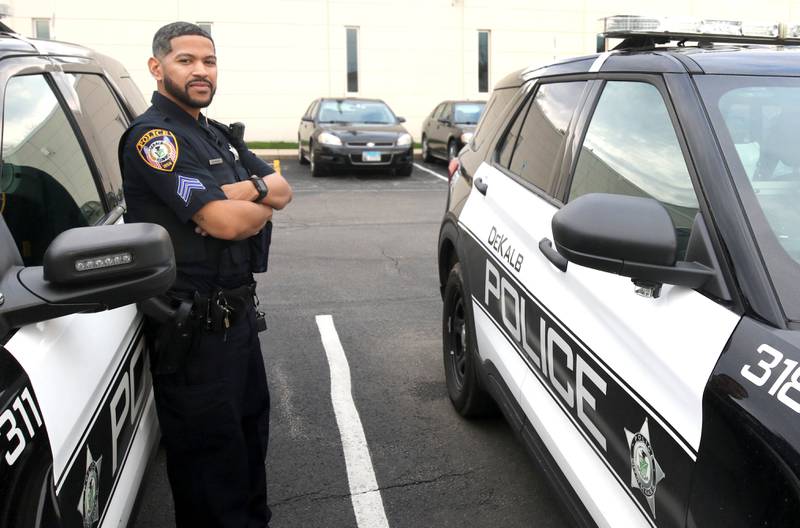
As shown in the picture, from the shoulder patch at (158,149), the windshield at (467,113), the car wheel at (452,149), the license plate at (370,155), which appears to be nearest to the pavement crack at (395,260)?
the shoulder patch at (158,149)

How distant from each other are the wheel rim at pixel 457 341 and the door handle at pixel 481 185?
0.56 meters

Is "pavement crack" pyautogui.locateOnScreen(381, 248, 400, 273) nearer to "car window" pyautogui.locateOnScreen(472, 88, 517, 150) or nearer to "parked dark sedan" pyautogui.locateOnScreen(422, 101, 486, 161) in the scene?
"car window" pyautogui.locateOnScreen(472, 88, 517, 150)

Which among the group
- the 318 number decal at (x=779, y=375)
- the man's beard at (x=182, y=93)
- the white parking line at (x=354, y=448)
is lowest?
the white parking line at (x=354, y=448)

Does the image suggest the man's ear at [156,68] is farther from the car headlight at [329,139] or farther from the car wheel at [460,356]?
the car headlight at [329,139]

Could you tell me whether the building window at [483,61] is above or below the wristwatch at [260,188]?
above

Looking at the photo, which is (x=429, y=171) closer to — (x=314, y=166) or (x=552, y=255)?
(x=314, y=166)

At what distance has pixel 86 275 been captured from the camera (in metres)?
1.47

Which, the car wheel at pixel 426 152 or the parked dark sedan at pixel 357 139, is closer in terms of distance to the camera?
the parked dark sedan at pixel 357 139

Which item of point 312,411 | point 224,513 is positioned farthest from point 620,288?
point 312,411

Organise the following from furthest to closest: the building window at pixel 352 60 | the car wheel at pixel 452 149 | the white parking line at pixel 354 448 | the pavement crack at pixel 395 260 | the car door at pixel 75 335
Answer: the building window at pixel 352 60 → the car wheel at pixel 452 149 → the pavement crack at pixel 395 260 → the white parking line at pixel 354 448 → the car door at pixel 75 335

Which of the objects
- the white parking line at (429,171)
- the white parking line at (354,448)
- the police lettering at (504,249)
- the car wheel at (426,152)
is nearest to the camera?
the police lettering at (504,249)

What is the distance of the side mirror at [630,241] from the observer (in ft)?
5.32

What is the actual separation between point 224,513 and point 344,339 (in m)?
2.43

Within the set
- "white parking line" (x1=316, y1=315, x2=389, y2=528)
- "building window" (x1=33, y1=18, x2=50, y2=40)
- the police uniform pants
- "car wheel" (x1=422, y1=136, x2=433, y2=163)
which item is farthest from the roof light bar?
"building window" (x1=33, y1=18, x2=50, y2=40)
